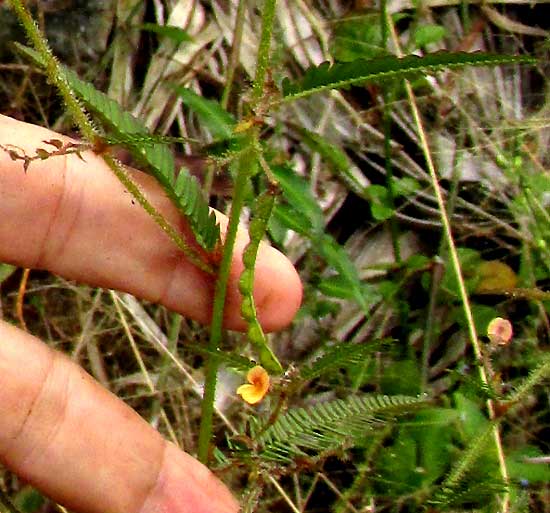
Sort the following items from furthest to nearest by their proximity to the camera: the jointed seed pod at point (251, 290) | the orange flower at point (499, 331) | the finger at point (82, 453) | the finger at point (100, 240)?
the finger at point (100, 240) < the finger at point (82, 453) < the orange flower at point (499, 331) < the jointed seed pod at point (251, 290)

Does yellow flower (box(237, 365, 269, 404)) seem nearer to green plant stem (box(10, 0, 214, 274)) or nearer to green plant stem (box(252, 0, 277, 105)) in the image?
green plant stem (box(10, 0, 214, 274))

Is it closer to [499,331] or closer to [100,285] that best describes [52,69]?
[100,285]

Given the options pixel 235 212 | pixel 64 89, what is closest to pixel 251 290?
pixel 235 212

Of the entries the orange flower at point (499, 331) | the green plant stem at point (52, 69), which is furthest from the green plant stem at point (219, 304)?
the orange flower at point (499, 331)

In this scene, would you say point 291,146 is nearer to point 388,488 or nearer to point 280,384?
point 388,488

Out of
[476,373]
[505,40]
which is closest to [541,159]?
[505,40]

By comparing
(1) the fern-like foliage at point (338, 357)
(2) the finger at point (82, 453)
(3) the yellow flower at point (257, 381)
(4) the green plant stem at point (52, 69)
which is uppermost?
(4) the green plant stem at point (52, 69)

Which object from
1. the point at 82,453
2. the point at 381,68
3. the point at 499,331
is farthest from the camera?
the point at 82,453

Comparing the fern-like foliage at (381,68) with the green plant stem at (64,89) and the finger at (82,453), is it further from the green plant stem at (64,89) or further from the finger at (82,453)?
the finger at (82,453)
